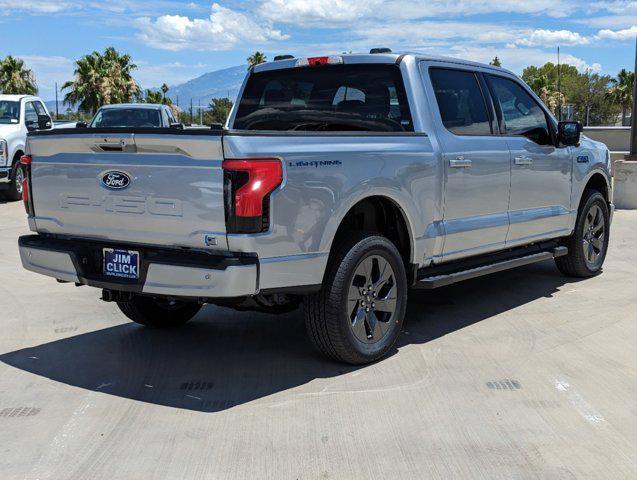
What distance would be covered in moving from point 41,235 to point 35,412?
1.31 meters

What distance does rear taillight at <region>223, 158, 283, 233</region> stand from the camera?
423 centimetres

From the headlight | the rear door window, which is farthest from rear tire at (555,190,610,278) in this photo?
the headlight

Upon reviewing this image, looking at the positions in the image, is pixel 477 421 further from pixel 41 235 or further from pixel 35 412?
pixel 41 235

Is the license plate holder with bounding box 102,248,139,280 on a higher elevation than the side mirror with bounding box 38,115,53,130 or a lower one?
lower

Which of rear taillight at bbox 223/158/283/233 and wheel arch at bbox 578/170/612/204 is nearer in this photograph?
rear taillight at bbox 223/158/283/233

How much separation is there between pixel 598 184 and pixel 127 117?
1039 centimetres

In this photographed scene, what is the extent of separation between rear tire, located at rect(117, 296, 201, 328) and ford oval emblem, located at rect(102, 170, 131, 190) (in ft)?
4.52

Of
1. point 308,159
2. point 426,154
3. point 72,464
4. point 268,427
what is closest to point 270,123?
point 426,154

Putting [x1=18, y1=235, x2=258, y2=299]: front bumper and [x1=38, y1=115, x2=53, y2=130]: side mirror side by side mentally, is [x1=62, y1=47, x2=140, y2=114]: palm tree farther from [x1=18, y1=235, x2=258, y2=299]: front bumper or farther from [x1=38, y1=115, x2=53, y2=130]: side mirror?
[x1=18, y1=235, x2=258, y2=299]: front bumper

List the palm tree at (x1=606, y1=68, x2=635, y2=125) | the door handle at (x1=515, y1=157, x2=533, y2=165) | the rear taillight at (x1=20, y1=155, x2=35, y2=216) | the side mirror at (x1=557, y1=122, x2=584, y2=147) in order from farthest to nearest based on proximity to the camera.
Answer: the palm tree at (x1=606, y1=68, x2=635, y2=125) < the side mirror at (x1=557, y1=122, x2=584, y2=147) < the door handle at (x1=515, y1=157, x2=533, y2=165) < the rear taillight at (x1=20, y1=155, x2=35, y2=216)

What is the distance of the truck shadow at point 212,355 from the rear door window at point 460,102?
153 centimetres

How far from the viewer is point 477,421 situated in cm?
421

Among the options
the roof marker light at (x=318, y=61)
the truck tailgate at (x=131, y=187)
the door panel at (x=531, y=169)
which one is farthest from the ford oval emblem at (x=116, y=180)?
the door panel at (x=531, y=169)

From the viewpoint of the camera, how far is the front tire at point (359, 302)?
4.82 m
